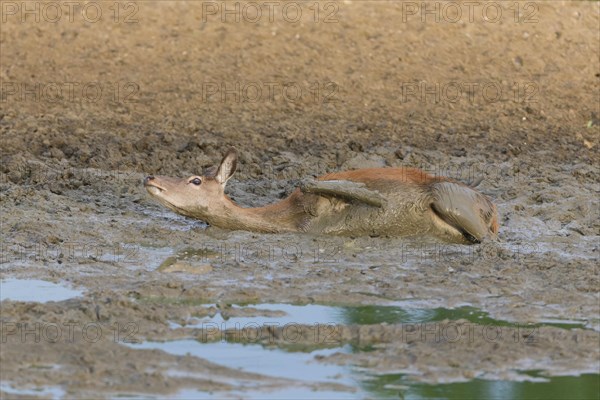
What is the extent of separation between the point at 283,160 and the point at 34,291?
4318 mm

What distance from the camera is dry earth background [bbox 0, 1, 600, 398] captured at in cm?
735

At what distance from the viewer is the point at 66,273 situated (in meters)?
8.88

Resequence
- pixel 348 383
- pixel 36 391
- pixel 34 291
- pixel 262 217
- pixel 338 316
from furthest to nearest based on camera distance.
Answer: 1. pixel 262 217
2. pixel 34 291
3. pixel 338 316
4. pixel 348 383
5. pixel 36 391

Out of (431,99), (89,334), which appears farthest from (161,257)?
(431,99)

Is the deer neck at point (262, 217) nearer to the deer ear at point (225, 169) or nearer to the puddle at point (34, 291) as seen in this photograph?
the deer ear at point (225, 169)

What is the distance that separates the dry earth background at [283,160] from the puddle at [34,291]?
0.50 ft

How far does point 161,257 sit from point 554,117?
580 cm

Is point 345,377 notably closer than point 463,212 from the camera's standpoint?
Yes

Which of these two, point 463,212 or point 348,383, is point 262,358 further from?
point 463,212

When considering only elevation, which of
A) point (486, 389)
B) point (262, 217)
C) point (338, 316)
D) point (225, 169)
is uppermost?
point (225, 169)

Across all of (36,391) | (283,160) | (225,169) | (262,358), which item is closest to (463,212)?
(225,169)

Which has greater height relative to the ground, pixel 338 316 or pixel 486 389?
pixel 338 316

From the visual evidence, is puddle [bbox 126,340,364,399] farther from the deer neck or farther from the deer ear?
the deer ear

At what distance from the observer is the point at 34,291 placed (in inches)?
330
